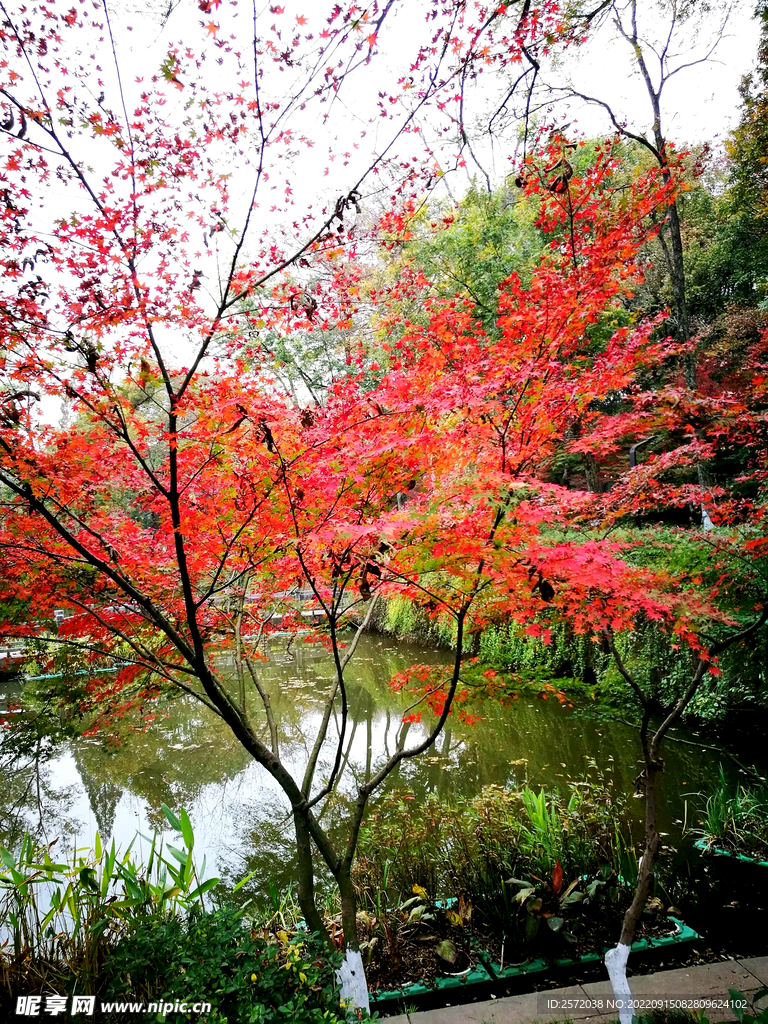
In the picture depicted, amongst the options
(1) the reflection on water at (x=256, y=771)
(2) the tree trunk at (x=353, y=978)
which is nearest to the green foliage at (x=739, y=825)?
(1) the reflection on water at (x=256, y=771)

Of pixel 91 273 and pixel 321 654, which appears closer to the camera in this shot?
pixel 91 273

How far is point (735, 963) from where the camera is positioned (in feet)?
9.05

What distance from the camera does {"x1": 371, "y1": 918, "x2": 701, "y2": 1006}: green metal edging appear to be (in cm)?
271

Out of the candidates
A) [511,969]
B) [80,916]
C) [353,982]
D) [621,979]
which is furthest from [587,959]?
[80,916]

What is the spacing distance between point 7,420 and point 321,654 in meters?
10.6

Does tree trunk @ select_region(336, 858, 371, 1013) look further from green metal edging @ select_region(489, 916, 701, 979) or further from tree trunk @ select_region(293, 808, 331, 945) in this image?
green metal edging @ select_region(489, 916, 701, 979)

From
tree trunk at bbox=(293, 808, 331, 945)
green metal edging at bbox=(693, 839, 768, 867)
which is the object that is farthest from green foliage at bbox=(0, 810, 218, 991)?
green metal edging at bbox=(693, 839, 768, 867)

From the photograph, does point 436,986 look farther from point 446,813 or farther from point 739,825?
point 739,825

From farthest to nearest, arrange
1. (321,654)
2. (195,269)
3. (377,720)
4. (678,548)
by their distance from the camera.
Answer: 1. (321,654)
2. (377,720)
3. (678,548)
4. (195,269)

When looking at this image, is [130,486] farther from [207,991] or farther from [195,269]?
[207,991]

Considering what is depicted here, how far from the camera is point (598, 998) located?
8.51ft

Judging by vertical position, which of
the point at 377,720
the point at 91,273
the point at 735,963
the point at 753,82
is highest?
the point at 753,82

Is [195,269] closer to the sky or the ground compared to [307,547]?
closer to the sky

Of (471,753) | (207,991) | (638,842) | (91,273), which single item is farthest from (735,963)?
(91,273)
